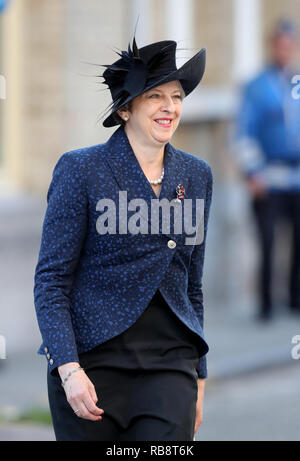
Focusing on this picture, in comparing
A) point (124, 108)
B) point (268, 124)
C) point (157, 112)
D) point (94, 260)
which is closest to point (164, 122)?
point (157, 112)

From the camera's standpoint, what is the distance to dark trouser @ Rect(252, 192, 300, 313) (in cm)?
1017

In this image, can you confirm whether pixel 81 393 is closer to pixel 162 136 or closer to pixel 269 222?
pixel 162 136

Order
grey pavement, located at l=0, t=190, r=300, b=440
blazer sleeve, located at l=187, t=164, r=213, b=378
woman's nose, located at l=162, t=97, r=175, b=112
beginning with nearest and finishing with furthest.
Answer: woman's nose, located at l=162, t=97, r=175, b=112 → blazer sleeve, located at l=187, t=164, r=213, b=378 → grey pavement, located at l=0, t=190, r=300, b=440

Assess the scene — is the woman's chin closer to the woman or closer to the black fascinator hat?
the woman

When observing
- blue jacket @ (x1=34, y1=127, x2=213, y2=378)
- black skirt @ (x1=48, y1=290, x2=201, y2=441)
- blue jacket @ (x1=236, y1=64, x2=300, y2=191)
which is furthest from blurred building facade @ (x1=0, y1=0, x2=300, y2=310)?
black skirt @ (x1=48, y1=290, x2=201, y2=441)

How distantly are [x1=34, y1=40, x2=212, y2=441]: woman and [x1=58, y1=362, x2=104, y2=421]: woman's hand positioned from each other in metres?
0.01

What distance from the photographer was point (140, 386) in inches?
141

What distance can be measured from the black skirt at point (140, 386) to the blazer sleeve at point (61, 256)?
12cm

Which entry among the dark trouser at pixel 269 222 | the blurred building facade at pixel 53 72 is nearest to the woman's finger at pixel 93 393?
the blurred building facade at pixel 53 72

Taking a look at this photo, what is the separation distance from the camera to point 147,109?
143 inches

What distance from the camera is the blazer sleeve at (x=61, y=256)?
3.50m

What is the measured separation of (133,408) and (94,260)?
18.8 inches

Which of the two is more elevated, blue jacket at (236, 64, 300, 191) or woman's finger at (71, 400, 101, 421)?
blue jacket at (236, 64, 300, 191)
